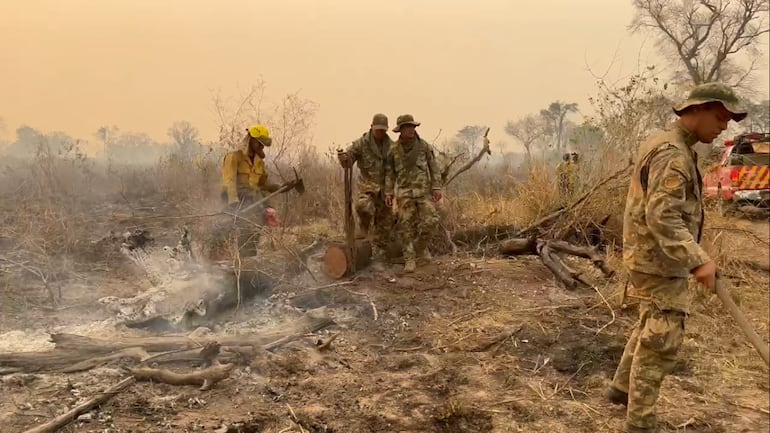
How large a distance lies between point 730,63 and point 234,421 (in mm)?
25819

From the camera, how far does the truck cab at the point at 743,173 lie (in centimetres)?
984

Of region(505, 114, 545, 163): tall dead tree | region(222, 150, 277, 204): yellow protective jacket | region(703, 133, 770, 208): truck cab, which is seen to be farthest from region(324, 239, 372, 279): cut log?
region(505, 114, 545, 163): tall dead tree

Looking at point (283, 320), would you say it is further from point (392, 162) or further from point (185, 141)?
point (185, 141)

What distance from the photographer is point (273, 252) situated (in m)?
6.32

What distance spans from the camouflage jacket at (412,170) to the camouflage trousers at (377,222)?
0.69 ft

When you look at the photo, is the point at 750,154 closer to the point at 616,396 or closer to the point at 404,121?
the point at 404,121

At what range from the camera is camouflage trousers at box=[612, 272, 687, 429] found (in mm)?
2766

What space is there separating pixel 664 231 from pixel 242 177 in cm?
453

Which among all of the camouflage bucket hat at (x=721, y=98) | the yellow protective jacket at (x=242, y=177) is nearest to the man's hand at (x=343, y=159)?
the yellow protective jacket at (x=242, y=177)

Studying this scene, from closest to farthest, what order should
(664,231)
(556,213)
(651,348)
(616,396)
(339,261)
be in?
1. (664,231)
2. (651,348)
3. (616,396)
4. (339,261)
5. (556,213)

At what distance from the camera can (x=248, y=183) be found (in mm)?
6137

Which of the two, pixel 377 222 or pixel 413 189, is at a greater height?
pixel 413 189

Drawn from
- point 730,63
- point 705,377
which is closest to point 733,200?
point 705,377

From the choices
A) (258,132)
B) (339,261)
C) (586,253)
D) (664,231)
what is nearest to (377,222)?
(339,261)
